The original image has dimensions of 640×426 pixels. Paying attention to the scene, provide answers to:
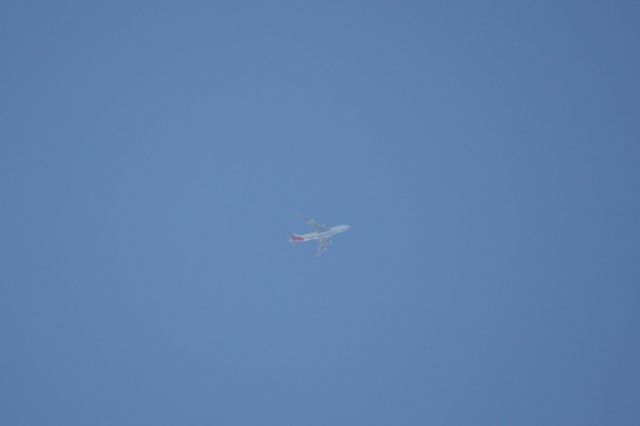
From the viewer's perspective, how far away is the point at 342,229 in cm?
5722

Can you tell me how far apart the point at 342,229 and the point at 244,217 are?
140 feet

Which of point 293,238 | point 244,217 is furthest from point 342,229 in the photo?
point 244,217

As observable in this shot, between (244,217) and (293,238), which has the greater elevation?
(244,217)

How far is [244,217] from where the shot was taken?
96688mm

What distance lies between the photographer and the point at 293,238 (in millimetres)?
57031

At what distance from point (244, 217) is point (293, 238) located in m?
41.1

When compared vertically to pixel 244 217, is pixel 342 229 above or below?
below

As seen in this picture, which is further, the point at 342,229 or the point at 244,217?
the point at 244,217

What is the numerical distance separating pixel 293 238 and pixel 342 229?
5257 mm

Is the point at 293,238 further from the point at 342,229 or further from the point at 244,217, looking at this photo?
the point at 244,217

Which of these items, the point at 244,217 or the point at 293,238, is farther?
the point at 244,217
